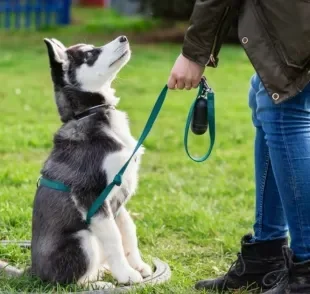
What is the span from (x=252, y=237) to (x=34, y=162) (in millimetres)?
3377

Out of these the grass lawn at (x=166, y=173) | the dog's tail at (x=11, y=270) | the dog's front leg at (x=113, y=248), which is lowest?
the grass lawn at (x=166, y=173)

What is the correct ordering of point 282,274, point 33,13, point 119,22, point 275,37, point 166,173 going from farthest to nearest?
point 119,22
point 33,13
point 166,173
point 282,274
point 275,37

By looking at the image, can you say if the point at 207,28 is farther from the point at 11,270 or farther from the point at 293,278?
the point at 11,270

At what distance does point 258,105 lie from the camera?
373 centimetres

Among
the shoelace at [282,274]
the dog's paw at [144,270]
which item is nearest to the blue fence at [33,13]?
the dog's paw at [144,270]

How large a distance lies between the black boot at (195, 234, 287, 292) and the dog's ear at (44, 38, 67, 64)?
4.41 feet

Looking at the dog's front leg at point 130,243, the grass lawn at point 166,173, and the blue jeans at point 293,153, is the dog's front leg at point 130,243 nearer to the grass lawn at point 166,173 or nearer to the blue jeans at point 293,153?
the grass lawn at point 166,173

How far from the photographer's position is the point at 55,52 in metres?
4.28

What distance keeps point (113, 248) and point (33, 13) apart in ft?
54.0

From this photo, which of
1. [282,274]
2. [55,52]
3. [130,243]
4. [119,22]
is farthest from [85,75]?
[119,22]

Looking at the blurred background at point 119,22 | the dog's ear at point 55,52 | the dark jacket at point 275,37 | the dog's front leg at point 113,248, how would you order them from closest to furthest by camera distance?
the dark jacket at point 275,37, the dog's front leg at point 113,248, the dog's ear at point 55,52, the blurred background at point 119,22

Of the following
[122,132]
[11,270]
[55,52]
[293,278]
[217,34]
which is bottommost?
[11,270]

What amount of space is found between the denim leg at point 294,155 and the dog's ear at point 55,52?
117 cm

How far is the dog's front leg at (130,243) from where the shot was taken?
4.36 meters
